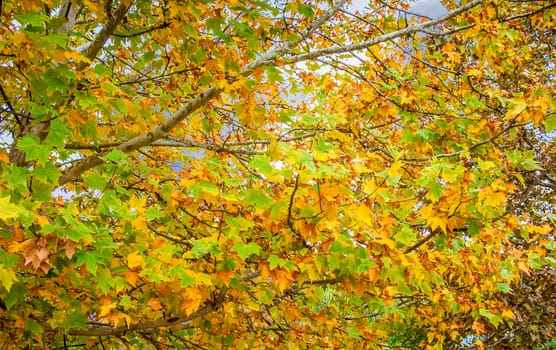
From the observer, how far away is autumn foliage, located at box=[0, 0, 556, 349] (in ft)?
8.43

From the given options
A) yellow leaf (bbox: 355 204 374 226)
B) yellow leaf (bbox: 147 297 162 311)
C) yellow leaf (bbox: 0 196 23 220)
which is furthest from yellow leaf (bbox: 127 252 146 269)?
yellow leaf (bbox: 355 204 374 226)

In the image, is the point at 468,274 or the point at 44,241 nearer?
the point at 44,241

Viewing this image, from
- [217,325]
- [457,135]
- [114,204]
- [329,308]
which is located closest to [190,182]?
[114,204]

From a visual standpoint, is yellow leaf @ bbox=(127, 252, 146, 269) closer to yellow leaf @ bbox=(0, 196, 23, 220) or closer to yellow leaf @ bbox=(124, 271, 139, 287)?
yellow leaf @ bbox=(124, 271, 139, 287)

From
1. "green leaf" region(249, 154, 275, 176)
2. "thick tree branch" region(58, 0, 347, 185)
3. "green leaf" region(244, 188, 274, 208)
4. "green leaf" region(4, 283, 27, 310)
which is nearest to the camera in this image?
"green leaf" region(249, 154, 275, 176)

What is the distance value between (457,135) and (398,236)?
1.57 meters

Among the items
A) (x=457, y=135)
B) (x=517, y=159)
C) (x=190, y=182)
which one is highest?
(x=457, y=135)

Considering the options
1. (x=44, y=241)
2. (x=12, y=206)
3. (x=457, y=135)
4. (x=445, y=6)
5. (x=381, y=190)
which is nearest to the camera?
(x=12, y=206)

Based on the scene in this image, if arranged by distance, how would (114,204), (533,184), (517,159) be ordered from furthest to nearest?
(533,184) < (517,159) < (114,204)

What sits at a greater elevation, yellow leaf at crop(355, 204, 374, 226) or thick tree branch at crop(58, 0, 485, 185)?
thick tree branch at crop(58, 0, 485, 185)

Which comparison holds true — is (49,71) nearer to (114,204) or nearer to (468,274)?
(114,204)

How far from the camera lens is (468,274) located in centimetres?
426

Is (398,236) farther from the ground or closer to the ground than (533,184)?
closer to the ground

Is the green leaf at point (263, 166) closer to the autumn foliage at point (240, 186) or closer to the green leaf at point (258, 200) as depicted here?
the autumn foliage at point (240, 186)
